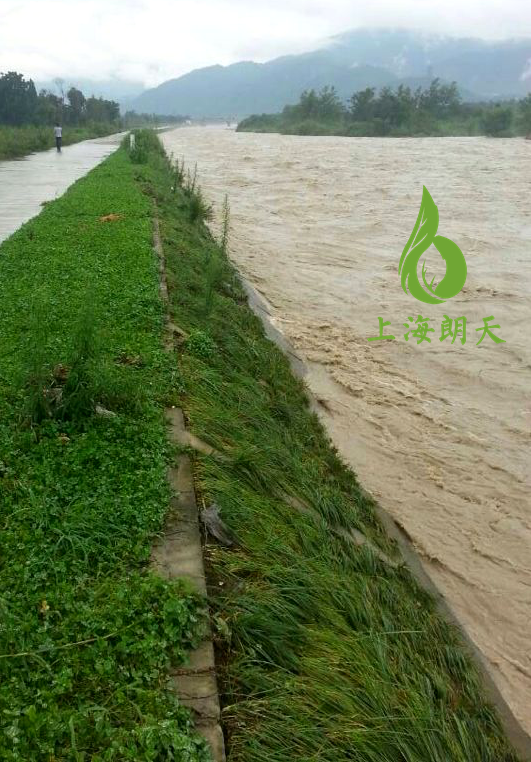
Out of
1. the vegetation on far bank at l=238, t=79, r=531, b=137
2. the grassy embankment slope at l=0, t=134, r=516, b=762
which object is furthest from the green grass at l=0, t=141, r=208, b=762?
the vegetation on far bank at l=238, t=79, r=531, b=137

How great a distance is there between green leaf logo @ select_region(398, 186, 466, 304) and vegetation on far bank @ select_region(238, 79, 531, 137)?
4585cm

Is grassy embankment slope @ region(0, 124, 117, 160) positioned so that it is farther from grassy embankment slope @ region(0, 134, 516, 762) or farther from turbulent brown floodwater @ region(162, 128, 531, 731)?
grassy embankment slope @ region(0, 134, 516, 762)

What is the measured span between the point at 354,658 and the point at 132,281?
5090 millimetres

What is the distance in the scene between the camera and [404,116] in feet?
184

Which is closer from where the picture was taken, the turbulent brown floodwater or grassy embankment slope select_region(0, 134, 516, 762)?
grassy embankment slope select_region(0, 134, 516, 762)

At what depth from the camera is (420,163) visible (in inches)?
1029

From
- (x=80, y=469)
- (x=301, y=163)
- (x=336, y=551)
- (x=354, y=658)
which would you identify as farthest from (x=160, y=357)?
(x=301, y=163)

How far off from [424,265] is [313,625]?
29.4ft

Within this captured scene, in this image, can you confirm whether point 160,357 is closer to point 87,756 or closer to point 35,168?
point 87,756

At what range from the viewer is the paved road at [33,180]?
12328mm

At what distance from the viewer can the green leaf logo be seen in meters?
9.70

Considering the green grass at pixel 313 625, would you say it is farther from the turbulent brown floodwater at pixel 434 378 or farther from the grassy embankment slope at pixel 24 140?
the grassy embankment slope at pixel 24 140

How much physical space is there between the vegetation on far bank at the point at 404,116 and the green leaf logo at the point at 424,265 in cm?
4585

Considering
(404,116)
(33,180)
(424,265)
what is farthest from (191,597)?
(404,116)
